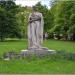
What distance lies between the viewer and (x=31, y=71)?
12.9 m

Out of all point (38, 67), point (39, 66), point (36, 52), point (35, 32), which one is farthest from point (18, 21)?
point (38, 67)

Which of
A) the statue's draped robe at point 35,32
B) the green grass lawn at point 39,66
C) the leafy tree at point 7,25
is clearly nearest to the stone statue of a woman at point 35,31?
the statue's draped robe at point 35,32

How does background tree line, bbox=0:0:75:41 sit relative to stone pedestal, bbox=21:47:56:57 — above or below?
above

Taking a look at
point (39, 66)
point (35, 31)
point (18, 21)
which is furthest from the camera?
point (18, 21)

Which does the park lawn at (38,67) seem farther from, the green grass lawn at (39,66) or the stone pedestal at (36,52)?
the stone pedestal at (36,52)

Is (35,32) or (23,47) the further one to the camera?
(23,47)

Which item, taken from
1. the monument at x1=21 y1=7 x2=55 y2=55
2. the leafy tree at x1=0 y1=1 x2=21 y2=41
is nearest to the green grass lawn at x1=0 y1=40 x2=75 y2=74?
the monument at x1=21 y1=7 x2=55 y2=55

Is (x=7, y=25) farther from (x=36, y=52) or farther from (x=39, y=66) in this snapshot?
(x=39, y=66)

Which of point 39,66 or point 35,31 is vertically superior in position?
point 35,31

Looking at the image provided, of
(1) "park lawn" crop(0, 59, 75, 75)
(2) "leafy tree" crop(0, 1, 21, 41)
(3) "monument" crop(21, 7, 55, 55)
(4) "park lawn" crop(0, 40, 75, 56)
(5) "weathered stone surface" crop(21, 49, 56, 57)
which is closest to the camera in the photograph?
(1) "park lawn" crop(0, 59, 75, 75)

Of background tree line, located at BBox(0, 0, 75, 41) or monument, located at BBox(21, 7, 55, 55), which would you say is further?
background tree line, located at BBox(0, 0, 75, 41)

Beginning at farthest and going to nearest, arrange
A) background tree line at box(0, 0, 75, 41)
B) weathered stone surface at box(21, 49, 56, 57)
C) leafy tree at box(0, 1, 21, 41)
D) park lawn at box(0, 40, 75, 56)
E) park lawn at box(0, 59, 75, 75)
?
background tree line at box(0, 0, 75, 41)
leafy tree at box(0, 1, 21, 41)
park lawn at box(0, 40, 75, 56)
weathered stone surface at box(21, 49, 56, 57)
park lawn at box(0, 59, 75, 75)

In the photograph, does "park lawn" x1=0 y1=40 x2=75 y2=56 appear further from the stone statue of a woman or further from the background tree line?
the background tree line

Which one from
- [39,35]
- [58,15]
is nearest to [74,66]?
[39,35]
